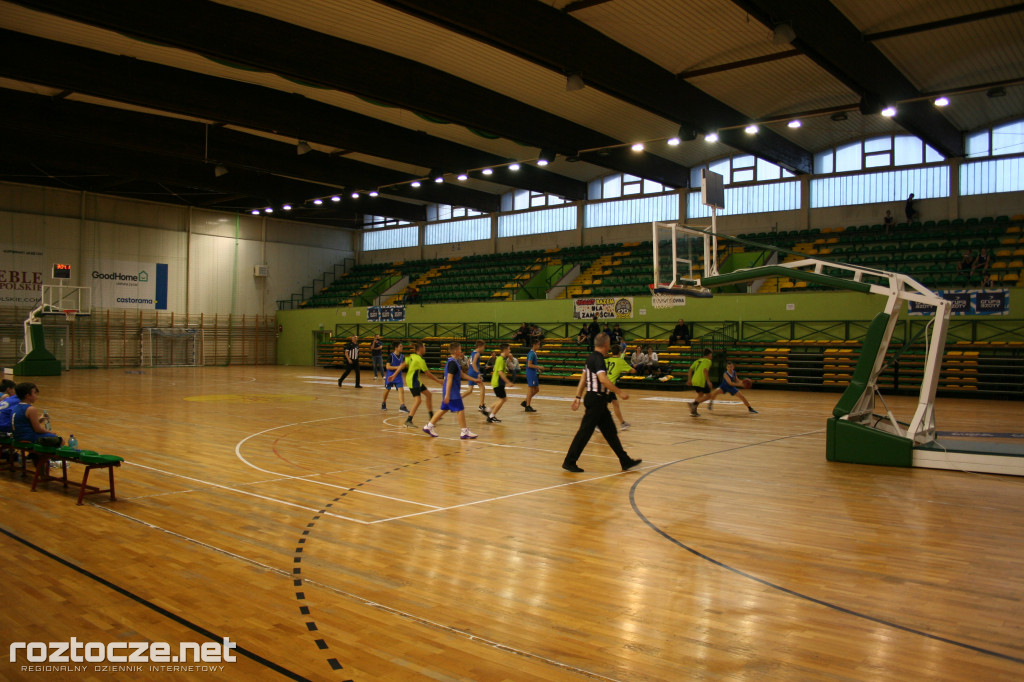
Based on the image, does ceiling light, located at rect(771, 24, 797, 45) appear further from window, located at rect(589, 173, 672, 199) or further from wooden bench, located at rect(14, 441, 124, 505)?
window, located at rect(589, 173, 672, 199)

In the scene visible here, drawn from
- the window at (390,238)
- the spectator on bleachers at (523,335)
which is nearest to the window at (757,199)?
the spectator on bleachers at (523,335)

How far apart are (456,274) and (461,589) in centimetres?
3216

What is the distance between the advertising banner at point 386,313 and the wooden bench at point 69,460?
1032 inches

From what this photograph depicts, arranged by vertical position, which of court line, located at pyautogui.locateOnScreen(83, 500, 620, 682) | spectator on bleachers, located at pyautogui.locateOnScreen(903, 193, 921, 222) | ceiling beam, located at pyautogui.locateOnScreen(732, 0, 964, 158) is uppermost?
ceiling beam, located at pyautogui.locateOnScreen(732, 0, 964, 158)

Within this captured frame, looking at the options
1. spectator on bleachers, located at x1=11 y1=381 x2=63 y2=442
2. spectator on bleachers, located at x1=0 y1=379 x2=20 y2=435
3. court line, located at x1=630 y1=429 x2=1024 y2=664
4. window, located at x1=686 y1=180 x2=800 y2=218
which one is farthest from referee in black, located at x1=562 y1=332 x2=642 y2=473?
window, located at x1=686 y1=180 x2=800 y2=218

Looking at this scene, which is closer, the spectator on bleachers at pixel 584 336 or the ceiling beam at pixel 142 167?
the ceiling beam at pixel 142 167

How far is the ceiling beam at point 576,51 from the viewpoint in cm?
1327

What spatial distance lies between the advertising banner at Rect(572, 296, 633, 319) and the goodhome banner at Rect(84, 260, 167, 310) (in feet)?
72.0

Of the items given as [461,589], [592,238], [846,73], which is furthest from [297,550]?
[592,238]

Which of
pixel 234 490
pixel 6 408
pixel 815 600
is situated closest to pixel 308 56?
pixel 6 408

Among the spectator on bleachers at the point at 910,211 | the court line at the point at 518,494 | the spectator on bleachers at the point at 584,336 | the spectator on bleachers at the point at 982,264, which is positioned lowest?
the court line at the point at 518,494

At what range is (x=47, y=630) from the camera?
13.2ft

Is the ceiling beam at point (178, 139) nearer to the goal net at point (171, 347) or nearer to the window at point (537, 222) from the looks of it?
the window at point (537, 222)

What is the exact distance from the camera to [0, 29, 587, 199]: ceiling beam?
16906mm
